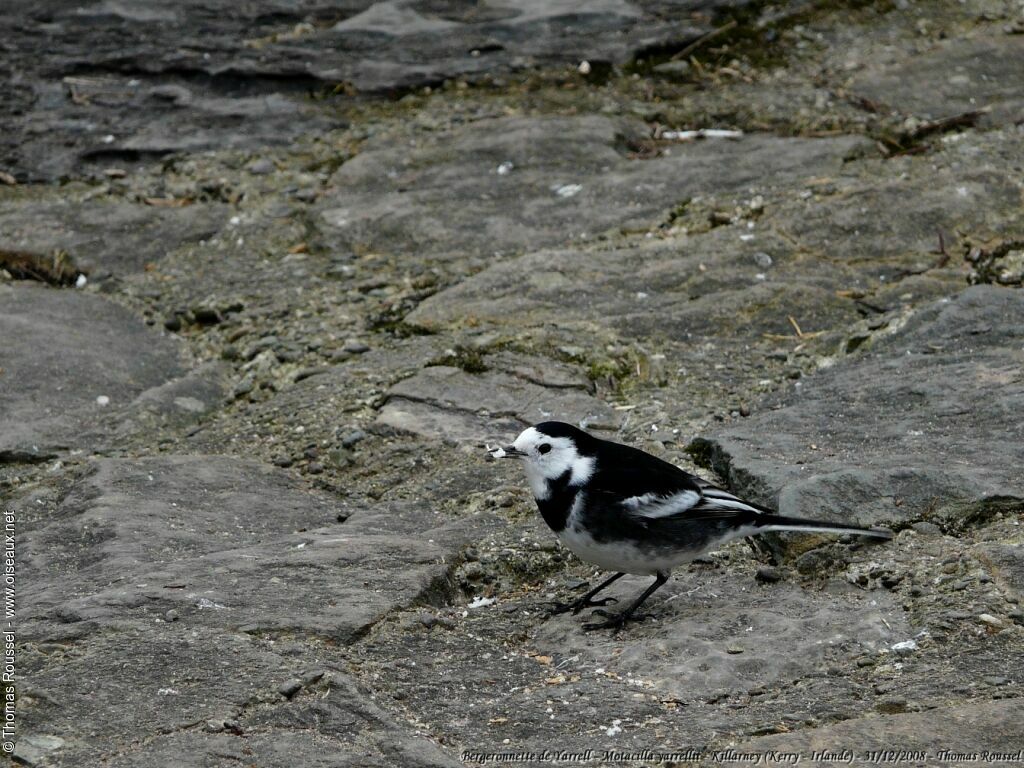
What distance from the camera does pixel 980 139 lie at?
5.62 metres

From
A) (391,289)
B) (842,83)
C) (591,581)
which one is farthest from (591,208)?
(591,581)

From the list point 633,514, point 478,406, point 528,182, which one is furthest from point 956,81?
point 633,514

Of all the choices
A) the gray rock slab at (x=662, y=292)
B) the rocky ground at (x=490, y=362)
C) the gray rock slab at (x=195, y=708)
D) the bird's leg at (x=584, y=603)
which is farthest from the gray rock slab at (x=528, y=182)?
the gray rock slab at (x=195, y=708)

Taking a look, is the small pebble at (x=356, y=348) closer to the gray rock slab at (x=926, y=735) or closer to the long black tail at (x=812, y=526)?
the long black tail at (x=812, y=526)

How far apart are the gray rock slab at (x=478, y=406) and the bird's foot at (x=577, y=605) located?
2.52 feet

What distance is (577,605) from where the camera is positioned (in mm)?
3584

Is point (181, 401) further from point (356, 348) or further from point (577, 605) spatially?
Answer: point (577, 605)

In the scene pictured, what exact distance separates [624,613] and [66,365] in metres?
2.33

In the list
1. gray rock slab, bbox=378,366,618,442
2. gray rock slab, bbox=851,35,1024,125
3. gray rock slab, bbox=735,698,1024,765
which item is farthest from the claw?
gray rock slab, bbox=851,35,1024,125

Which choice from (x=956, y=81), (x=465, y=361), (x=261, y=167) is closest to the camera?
(x=465, y=361)

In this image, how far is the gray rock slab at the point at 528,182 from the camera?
5.48 metres

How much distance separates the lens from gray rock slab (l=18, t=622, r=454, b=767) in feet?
8.84

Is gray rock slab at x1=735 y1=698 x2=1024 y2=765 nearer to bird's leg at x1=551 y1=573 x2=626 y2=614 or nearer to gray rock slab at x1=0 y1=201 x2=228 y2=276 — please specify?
bird's leg at x1=551 y1=573 x2=626 y2=614

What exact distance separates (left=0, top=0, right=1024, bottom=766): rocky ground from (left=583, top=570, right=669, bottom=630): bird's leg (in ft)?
0.17
